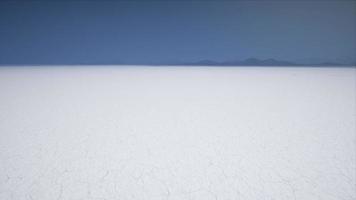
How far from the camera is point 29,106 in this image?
11.6ft

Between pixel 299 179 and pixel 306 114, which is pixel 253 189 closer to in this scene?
pixel 299 179

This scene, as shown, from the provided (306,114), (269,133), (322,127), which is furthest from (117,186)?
(306,114)

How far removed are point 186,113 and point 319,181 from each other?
190cm

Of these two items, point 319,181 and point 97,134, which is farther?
point 97,134

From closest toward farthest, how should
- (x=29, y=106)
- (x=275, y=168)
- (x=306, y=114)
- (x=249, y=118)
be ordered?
(x=275, y=168), (x=249, y=118), (x=306, y=114), (x=29, y=106)

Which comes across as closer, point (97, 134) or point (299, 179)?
point (299, 179)

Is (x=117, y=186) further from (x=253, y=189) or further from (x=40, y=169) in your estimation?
(x=253, y=189)

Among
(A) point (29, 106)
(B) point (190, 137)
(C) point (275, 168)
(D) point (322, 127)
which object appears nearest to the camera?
(C) point (275, 168)

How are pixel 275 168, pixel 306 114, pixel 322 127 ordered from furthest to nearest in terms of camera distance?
1. pixel 306 114
2. pixel 322 127
3. pixel 275 168

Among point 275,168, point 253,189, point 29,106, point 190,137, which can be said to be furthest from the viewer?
point 29,106

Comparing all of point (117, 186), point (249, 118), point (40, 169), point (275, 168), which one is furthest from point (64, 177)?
point (249, 118)

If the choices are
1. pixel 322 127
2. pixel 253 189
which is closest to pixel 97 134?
pixel 253 189

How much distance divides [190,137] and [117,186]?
97 cm

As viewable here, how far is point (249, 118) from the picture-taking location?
2980 millimetres
